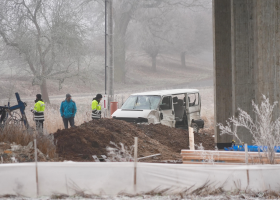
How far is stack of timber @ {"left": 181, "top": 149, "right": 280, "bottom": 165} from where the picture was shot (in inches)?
291

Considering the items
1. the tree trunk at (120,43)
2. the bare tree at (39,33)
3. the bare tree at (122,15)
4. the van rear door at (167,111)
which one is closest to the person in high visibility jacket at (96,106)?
the van rear door at (167,111)

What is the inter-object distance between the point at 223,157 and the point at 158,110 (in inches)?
286

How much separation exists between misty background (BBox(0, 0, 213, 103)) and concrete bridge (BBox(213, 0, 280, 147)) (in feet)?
54.4

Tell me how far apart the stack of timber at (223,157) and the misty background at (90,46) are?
18.5 metres

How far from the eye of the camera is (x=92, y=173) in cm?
683

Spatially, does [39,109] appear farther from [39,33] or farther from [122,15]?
[122,15]

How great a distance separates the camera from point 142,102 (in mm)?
15289

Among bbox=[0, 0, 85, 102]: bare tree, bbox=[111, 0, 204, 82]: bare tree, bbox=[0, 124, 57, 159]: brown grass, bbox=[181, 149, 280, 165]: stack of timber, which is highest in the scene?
bbox=[111, 0, 204, 82]: bare tree

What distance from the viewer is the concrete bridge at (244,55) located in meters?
8.57

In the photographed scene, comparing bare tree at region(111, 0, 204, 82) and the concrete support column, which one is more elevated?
bare tree at region(111, 0, 204, 82)

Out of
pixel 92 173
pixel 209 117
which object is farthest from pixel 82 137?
pixel 209 117

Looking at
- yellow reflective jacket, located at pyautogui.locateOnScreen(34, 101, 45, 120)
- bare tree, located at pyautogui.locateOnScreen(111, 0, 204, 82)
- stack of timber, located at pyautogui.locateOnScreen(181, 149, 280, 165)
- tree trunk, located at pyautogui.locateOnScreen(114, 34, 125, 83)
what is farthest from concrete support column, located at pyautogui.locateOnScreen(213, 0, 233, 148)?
tree trunk, located at pyautogui.locateOnScreen(114, 34, 125, 83)

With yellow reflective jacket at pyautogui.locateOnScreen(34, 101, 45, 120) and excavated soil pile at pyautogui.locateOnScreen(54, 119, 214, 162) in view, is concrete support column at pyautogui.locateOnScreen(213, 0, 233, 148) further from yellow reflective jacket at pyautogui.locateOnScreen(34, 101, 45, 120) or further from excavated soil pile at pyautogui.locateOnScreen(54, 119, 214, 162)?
yellow reflective jacket at pyautogui.locateOnScreen(34, 101, 45, 120)

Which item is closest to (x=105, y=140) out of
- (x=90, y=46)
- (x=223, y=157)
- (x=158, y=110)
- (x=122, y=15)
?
(x=223, y=157)
